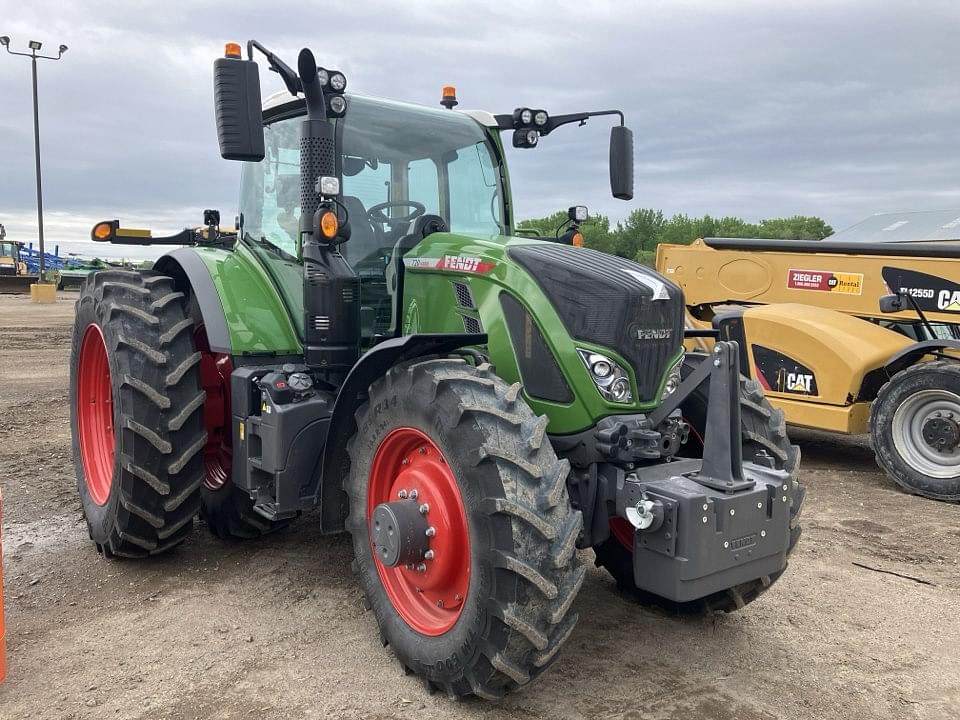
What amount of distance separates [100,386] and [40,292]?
23447 millimetres

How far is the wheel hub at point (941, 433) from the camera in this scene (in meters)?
6.22

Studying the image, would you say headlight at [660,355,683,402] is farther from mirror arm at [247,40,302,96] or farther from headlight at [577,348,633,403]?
mirror arm at [247,40,302,96]

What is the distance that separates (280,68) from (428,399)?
167 centimetres

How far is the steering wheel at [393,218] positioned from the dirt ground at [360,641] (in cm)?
190

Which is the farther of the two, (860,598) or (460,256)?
(860,598)

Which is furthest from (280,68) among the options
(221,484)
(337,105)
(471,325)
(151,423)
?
(221,484)

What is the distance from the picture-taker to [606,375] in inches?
128

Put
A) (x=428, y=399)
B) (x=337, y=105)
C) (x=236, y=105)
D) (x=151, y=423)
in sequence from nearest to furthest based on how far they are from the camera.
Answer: (x=428, y=399), (x=236, y=105), (x=337, y=105), (x=151, y=423)

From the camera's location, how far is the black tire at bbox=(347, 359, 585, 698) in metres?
2.72

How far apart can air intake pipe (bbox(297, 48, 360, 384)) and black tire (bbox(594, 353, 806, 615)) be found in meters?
1.62

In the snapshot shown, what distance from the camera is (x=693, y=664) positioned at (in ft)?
11.2

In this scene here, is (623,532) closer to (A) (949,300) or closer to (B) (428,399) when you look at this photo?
(B) (428,399)

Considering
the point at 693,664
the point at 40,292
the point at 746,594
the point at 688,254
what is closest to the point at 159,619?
the point at 693,664

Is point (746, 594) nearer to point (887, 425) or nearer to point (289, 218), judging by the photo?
point (289, 218)
